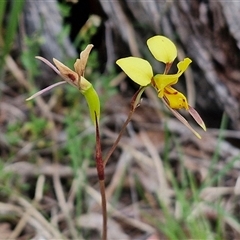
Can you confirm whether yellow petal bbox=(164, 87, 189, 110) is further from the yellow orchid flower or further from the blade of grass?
the blade of grass

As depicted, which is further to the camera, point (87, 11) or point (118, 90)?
point (118, 90)

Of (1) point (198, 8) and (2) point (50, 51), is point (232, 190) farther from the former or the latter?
(2) point (50, 51)

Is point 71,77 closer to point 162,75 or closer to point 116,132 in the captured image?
point 162,75

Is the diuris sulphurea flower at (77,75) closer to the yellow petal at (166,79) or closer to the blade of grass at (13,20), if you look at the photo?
the yellow petal at (166,79)

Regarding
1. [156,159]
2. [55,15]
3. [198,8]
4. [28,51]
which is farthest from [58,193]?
[198,8]

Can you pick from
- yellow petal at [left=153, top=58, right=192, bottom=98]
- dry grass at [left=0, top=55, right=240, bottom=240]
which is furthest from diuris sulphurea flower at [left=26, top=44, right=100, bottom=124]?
dry grass at [left=0, top=55, right=240, bottom=240]

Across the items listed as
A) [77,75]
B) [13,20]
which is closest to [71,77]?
[77,75]
